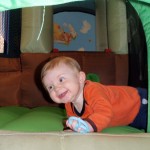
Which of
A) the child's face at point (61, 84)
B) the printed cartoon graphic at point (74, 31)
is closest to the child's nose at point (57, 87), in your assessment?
the child's face at point (61, 84)

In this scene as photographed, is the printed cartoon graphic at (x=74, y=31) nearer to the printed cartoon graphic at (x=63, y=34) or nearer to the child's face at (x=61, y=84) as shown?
the printed cartoon graphic at (x=63, y=34)

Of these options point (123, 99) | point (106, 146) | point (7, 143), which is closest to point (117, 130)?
point (123, 99)

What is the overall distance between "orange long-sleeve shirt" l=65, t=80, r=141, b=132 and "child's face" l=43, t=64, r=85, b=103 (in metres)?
0.07

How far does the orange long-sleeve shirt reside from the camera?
94cm

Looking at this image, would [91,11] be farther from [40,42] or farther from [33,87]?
[33,87]

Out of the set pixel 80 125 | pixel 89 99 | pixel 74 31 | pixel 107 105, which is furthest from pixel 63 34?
pixel 80 125

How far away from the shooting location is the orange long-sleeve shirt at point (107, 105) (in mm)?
944

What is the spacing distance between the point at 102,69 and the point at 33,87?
501 millimetres

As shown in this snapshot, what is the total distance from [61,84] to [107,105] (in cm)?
18

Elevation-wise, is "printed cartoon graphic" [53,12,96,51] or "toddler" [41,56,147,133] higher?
"printed cartoon graphic" [53,12,96,51]

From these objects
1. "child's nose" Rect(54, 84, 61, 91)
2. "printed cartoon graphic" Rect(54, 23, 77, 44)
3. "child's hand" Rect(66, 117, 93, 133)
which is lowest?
"child's hand" Rect(66, 117, 93, 133)

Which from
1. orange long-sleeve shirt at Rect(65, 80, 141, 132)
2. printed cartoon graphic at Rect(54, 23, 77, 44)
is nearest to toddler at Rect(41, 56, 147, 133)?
orange long-sleeve shirt at Rect(65, 80, 141, 132)

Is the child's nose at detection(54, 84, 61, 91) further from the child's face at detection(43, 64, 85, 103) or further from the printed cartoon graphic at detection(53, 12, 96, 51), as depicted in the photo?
the printed cartoon graphic at detection(53, 12, 96, 51)

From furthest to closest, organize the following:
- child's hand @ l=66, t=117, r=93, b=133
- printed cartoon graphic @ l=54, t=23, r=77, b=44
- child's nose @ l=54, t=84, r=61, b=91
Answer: printed cartoon graphic @ l=54, t=23, r=77, b=44 < child's nose @ l=54, t=84, r=61, b=91 < child's hand @ l=66, t=117, r=93, b=133
